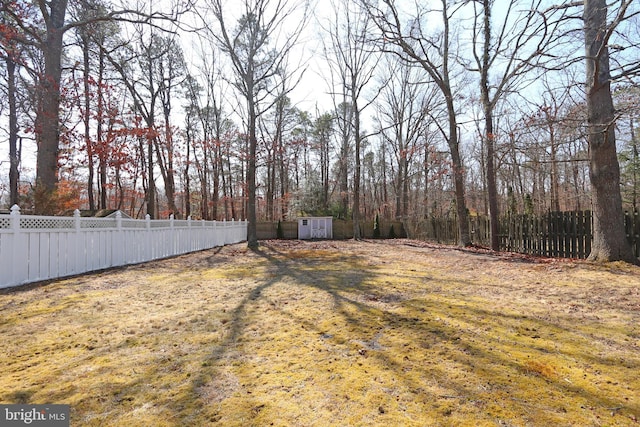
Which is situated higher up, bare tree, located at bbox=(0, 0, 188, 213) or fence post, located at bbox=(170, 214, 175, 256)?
bare tree, located at bbox=(0, 0, 188, 213)

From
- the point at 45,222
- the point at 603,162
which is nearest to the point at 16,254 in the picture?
the point at 45,222

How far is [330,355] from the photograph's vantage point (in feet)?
8.30

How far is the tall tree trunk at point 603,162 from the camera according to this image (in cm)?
682

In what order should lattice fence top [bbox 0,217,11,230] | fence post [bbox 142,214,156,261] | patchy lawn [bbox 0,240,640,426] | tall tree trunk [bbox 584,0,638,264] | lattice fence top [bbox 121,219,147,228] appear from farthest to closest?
fence post [bbox 142,214,156,261] → lattice fence top [bbox 121,219,147,228] → tall tree trunk [bbox 584,0,638,264] → lattice fence top [bbox 0,217,11,230] → patchy lawn [bbox 0,240,640,426]

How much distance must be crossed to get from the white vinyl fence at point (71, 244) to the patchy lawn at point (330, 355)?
66cm

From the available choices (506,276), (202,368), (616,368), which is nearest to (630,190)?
(506,276)

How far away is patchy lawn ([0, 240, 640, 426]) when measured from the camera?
1.77 metres

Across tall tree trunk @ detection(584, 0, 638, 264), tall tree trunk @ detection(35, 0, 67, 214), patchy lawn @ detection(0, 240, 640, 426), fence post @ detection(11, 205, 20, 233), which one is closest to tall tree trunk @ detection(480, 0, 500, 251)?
tall tree trunk @ detection(584, 0, 638, 264)

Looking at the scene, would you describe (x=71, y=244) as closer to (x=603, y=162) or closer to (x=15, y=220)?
(x=15, y=220)

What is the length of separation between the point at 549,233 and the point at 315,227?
51.1 ft

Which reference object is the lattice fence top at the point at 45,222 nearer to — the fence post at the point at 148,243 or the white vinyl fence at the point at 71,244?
the white vinyl fence at the point at 71,244

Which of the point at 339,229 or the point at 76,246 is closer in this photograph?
the point at 76,246

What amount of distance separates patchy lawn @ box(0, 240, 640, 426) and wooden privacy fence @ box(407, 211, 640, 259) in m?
3.94

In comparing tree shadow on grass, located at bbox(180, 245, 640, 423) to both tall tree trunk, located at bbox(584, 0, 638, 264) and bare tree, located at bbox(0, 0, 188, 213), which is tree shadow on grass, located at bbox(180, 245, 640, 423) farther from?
bare tree, located at bbox(0, 0, 188, 213)
